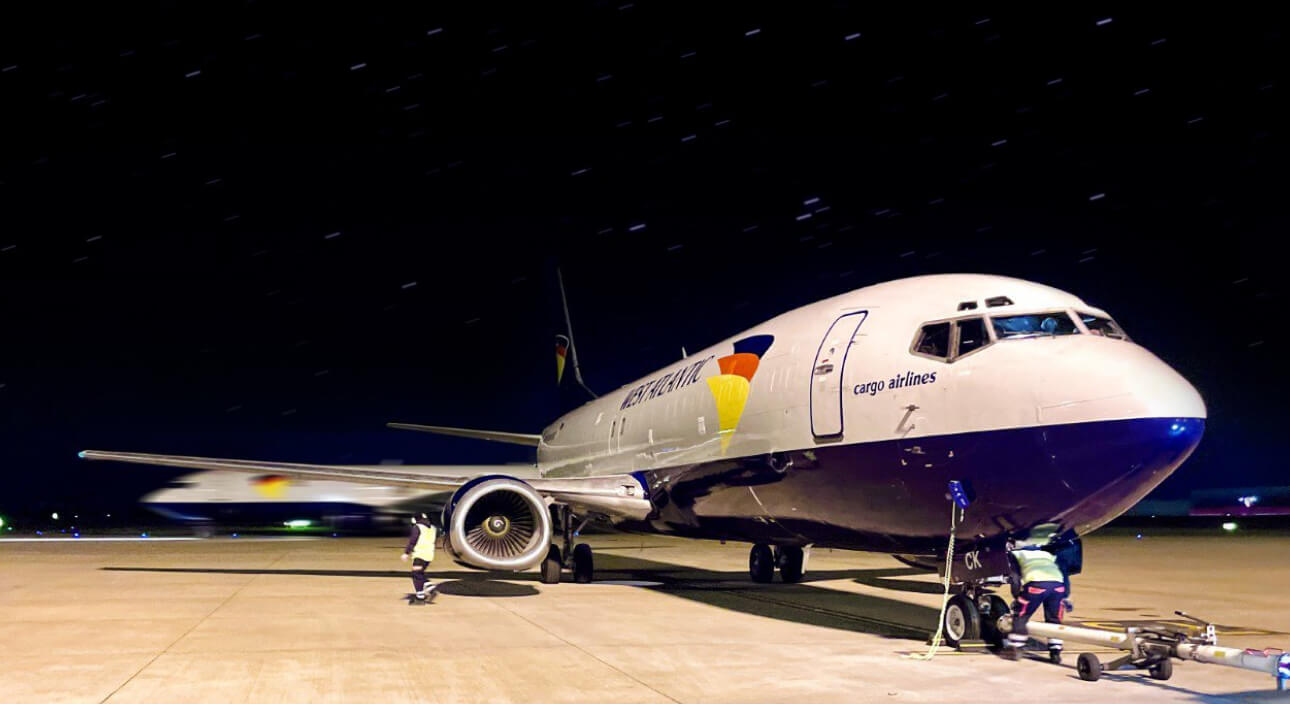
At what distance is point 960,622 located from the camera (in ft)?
34.7

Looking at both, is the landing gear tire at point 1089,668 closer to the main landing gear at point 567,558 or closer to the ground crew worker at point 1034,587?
the ground crew worker at point 1034,587

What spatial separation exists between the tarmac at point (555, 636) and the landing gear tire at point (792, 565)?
0.86 feet

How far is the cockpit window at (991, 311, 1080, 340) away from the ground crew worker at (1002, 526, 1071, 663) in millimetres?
1795

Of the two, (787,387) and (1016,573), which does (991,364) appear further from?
(787,387)

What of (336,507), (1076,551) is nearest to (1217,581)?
(1076,551)

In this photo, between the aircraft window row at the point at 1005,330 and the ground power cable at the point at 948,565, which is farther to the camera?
the aircraft window row at the point at 1005,330

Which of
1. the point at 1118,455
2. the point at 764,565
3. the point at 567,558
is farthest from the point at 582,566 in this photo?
the point at 1118,455

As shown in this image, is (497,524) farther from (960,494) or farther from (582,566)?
(960,494)

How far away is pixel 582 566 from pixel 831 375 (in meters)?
8.74

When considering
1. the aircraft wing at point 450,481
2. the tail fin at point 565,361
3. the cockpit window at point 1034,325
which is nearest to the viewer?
the cockpit window at point 1034,325

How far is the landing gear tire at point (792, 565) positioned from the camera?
63.2 feet

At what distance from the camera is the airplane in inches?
368

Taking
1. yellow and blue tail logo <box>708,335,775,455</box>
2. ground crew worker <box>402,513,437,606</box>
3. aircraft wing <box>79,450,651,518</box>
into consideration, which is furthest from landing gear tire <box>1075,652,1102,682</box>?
ground crew worker <box>402,513,437,606</box>

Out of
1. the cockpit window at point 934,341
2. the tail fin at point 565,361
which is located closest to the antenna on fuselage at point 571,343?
the tail fin at point 565,361
